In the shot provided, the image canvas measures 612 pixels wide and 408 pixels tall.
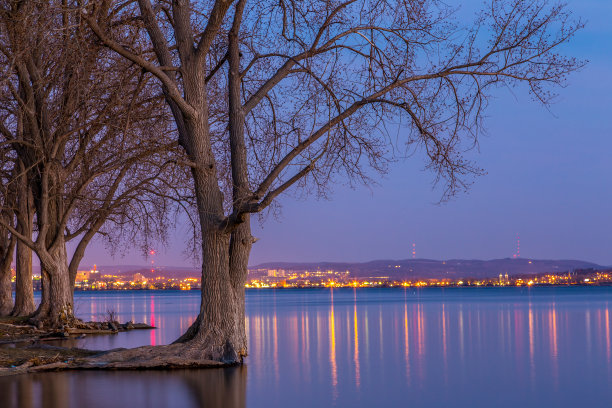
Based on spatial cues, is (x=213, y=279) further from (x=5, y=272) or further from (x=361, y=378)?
(x=5, y=272)

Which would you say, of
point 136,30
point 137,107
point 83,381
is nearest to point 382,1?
point 136,30

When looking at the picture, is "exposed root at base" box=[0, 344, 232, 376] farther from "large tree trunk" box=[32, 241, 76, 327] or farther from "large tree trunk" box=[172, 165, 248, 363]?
"large tree trunk" box=[32, 241, 76, 327]

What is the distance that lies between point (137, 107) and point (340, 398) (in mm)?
9195

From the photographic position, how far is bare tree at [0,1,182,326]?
17.7m

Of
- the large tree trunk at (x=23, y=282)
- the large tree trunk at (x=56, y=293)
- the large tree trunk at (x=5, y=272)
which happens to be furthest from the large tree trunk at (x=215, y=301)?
the large tree trunk at (x=5, y=272)

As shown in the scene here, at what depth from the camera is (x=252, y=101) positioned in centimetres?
1753

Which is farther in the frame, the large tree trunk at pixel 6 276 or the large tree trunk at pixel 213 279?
the large tree trunk at pixel 6 276

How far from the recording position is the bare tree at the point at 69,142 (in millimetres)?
17688

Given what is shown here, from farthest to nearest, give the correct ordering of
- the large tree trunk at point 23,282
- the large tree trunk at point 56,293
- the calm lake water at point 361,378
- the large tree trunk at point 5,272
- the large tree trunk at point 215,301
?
1. the large tree trunk at point 5,272
2. the large tree trunk at point 23,282
3. the large tree trunk at point 56,293
4. the large tree trunk at point 215,301
5. the calm lake water at point 361,378

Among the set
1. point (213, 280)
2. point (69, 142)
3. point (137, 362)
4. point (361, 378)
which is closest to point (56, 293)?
point (69, 142)

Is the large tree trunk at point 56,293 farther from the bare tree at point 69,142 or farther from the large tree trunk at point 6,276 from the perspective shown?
the large tree trunk at point 6,276

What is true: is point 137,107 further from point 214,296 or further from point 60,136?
point 214,296

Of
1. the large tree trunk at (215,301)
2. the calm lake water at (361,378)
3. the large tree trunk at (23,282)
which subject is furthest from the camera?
the large tree trunk at (23,282)

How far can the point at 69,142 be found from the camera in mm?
25156
